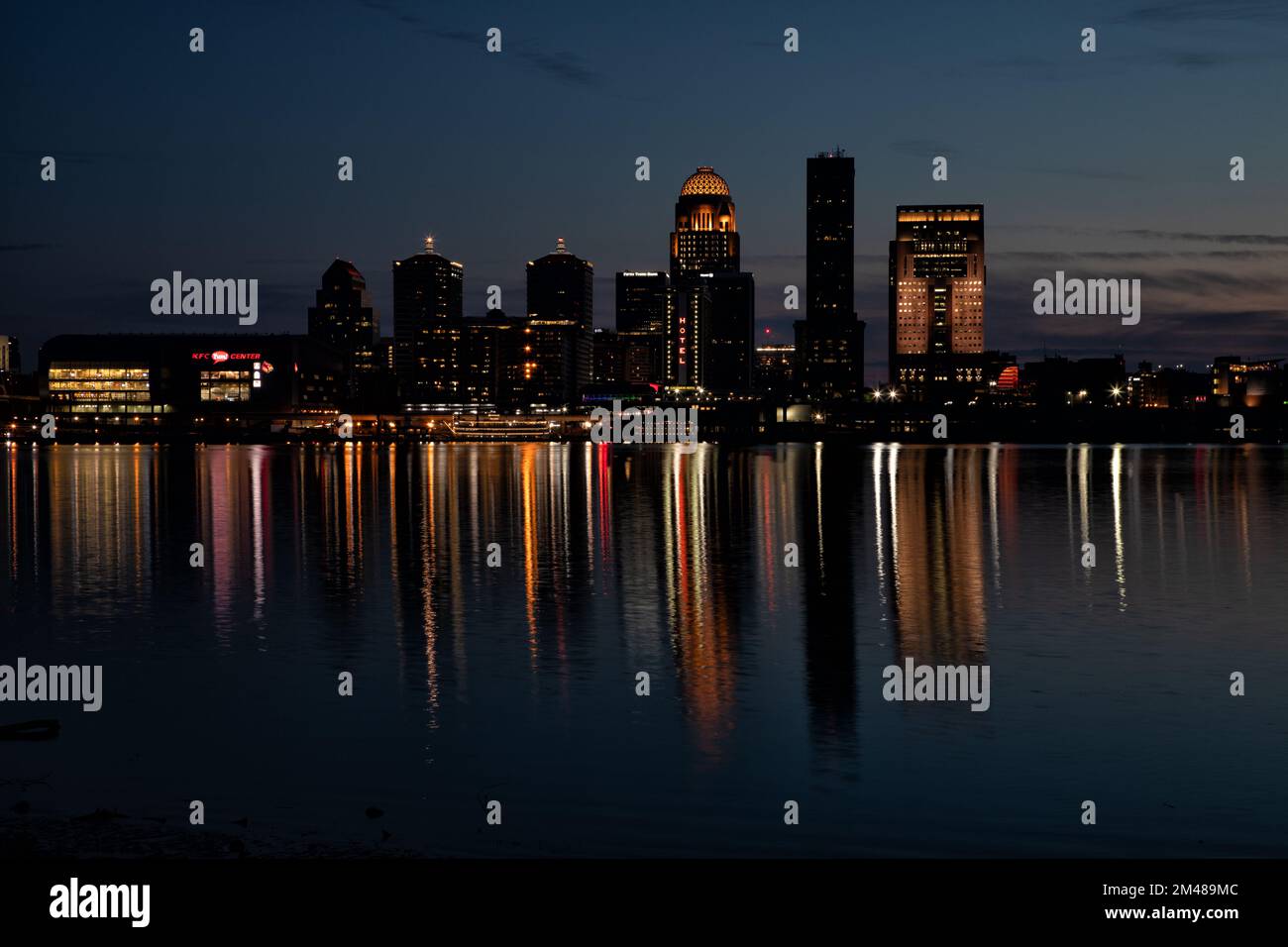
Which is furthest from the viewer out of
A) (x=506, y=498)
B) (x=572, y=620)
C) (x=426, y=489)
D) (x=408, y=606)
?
(x=426, y=489)

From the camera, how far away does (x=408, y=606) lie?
1531 inches

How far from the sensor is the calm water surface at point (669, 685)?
18156 mm

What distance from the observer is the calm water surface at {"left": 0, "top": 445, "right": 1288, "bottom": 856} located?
18156 millimetres

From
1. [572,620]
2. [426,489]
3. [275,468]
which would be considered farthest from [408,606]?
[275,468]

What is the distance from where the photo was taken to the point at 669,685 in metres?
27.1

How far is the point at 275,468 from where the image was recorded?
156 meters
